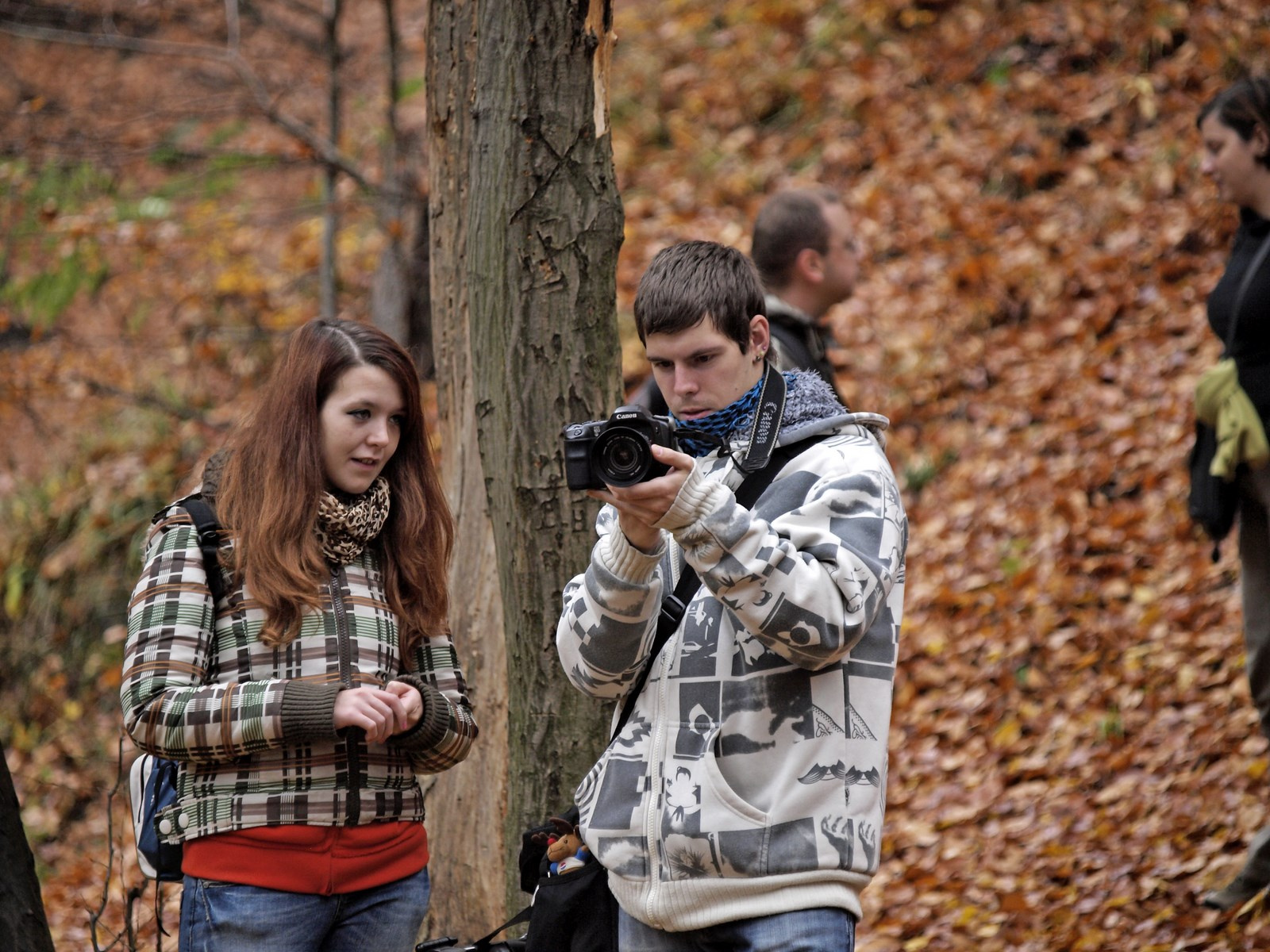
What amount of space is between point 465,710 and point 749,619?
1.07m

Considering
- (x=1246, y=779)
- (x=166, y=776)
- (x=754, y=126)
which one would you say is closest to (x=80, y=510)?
(x=754, y=126)

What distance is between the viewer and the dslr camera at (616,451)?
6.93ft

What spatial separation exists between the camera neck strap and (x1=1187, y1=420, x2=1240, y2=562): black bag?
2.56 metres

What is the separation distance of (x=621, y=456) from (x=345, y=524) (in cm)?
91

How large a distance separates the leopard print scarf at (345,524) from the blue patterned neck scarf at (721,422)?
818 millimetres

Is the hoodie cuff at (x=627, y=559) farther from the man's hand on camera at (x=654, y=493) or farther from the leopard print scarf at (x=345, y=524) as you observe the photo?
the leopard print scarf at (x=345, y=524)

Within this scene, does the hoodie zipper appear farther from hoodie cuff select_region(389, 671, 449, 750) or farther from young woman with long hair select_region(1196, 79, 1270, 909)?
young woman with long hair select_region(1196, 79, 1270, 909)

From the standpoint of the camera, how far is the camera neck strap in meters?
2.35

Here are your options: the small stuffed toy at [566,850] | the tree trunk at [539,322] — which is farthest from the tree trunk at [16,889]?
the small stuffed toy at [566,850]

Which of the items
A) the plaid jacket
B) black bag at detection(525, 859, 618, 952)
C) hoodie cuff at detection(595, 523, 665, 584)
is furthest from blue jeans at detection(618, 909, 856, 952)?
the plaid jacket

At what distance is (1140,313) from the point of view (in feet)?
26.1

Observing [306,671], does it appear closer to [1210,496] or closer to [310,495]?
[310,495]

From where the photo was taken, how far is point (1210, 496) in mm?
4332

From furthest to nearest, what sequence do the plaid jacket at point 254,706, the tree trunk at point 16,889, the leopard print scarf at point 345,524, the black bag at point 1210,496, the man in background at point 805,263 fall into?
the man in background at point 805,263, the black bag at point 1210,496, the tree trunk at point 16,889, the leopard print scarf at point 345,524, the plaid jacket at point 254,706
